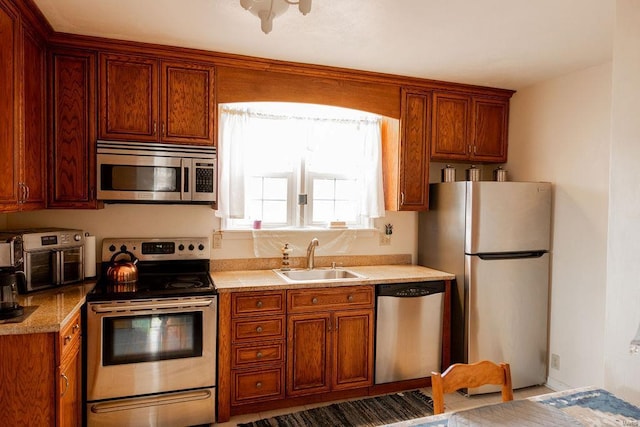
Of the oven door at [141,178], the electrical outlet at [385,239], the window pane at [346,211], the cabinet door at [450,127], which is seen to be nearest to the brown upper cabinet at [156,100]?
the oven door at [141,178]

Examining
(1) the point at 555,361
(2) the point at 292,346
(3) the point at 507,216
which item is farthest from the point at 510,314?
(2) the point at 292,346

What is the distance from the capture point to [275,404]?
288 cm

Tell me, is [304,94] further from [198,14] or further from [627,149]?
[627,149]

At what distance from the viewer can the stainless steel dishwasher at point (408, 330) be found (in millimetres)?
3076

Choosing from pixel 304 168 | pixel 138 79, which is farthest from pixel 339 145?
pixel 138 79

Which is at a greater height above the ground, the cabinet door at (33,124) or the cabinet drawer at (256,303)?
the cabinet door at (33,124)

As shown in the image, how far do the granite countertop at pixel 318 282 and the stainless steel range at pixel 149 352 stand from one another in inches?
7.7

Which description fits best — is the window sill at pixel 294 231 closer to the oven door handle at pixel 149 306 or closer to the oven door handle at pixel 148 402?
the oven door handle at pixel 149 306

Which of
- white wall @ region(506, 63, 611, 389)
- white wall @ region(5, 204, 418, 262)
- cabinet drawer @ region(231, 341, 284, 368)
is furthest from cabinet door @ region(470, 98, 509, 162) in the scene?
cabinet drawer @ region(231, 341, 284, 368)

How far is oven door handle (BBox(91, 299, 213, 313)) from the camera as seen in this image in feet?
7.87

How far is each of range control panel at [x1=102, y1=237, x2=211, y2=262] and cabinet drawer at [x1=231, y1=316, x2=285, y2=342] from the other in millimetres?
673

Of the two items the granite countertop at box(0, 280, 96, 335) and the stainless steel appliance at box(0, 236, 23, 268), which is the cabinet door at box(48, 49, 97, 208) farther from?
the granite countertop at box(0, 280, 96, 335)

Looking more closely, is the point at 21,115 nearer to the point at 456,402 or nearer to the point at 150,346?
the point at 150,346

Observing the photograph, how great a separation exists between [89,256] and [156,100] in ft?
3.74
